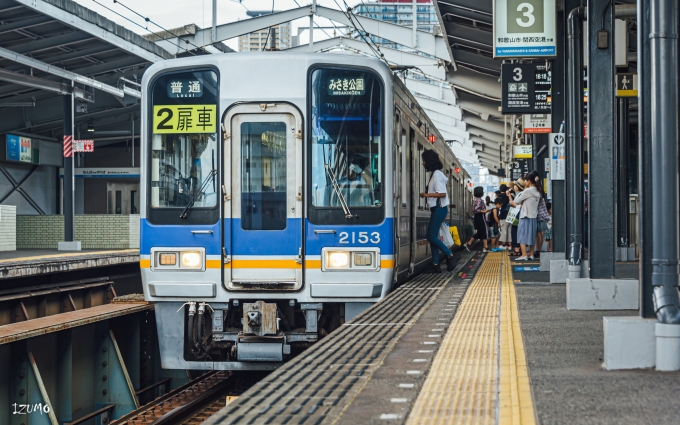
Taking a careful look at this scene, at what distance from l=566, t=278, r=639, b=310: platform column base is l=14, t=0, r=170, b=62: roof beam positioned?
12.1 metres

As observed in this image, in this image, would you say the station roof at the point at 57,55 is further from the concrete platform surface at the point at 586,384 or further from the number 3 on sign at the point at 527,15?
the concrete platform surface at the point at 586,384

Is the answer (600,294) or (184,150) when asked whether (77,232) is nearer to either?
(184,150)

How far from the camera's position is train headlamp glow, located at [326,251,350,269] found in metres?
7.28

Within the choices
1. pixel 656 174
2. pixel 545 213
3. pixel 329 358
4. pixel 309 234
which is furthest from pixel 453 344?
pixel 545 213

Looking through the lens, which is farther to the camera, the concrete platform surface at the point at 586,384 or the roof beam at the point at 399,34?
the roof beam at the point at 399,34

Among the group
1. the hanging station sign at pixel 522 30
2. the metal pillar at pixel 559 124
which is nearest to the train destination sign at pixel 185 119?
the hanging station sign at pixel 522 30

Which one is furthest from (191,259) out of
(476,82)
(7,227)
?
(476,82)

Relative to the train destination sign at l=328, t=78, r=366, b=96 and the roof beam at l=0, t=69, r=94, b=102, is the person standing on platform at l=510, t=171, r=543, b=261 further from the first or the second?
the roof beam at l=0, t=69, r=94, b=102

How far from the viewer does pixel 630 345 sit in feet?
15.0

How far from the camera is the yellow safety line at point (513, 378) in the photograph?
347 cm

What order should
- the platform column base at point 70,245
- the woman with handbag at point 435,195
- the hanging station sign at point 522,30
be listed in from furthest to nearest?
the platform column base at point 70,245
the hanging station sign at point 522,30
the woman with handbag at point 435,195

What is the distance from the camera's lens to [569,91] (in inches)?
376

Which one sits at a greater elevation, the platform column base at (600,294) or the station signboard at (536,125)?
the station signboard at (536,125)

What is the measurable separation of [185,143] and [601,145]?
11.5 feet
